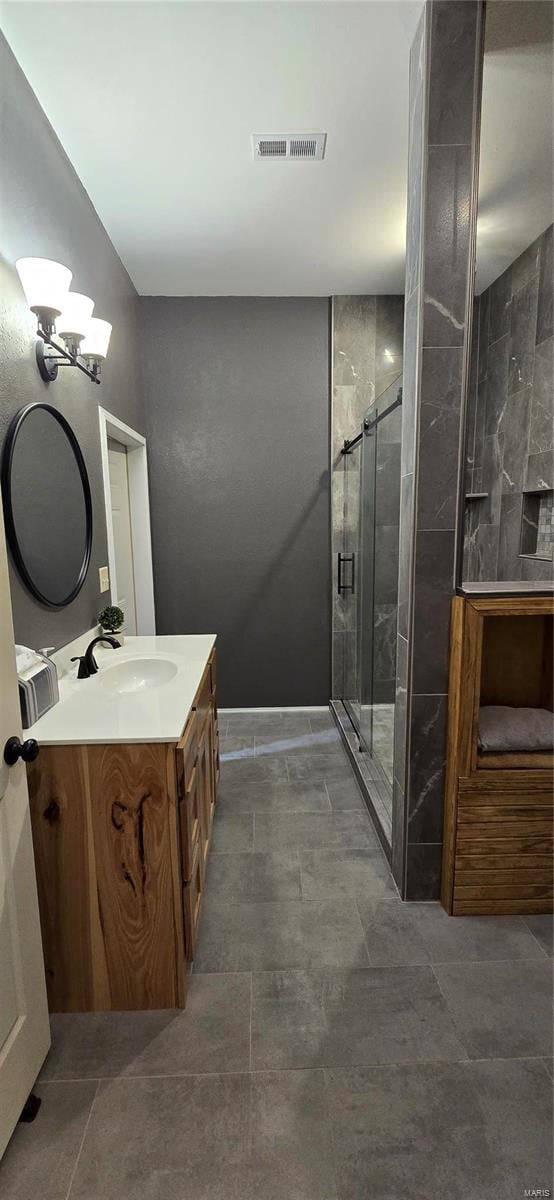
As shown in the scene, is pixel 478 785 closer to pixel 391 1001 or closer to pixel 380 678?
pixel 391 1001

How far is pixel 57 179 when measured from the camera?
2.04 m

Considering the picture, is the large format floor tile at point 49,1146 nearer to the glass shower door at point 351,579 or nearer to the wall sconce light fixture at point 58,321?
the wall sconce light fixture at point 58,321

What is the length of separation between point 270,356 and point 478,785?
2956 millimetres

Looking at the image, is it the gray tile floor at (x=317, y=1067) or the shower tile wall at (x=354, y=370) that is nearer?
the gray tile floor at (x=317, y=1067)

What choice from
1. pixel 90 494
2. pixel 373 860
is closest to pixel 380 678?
pixel 373 860

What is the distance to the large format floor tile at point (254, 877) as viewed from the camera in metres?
2.03

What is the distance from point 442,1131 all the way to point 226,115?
3.22 m

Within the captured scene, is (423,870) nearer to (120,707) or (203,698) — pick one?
(203,698)

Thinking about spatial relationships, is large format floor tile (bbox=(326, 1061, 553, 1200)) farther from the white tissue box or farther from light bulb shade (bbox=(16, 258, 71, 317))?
light bulb shade (bbox=(16, 258, 71, 317))

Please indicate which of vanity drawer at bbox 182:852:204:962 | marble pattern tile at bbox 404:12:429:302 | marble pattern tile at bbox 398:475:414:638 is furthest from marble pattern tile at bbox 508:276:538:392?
vanity drawer at bbox 182:852:204:962

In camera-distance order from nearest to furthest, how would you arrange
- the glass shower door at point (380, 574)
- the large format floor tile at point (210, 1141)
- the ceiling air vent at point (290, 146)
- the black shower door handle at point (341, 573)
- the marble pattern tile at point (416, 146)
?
the large format floor tile at point (210, 1141) < the marble pattern tile at point (416, 146) < the ceiling air vent at point (290, 146) < the glass shower door at point (380, 574) < the black shower door handle at point (341, 573)

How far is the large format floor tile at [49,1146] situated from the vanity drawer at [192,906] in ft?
1.28

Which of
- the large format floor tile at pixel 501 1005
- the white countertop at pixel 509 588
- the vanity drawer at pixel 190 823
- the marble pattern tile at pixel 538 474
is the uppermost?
the marble pattern tile at pixel 538 474

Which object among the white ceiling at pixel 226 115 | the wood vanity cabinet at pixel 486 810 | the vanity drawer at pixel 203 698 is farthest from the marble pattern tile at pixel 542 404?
the vanity drawer at pixel 203 698
